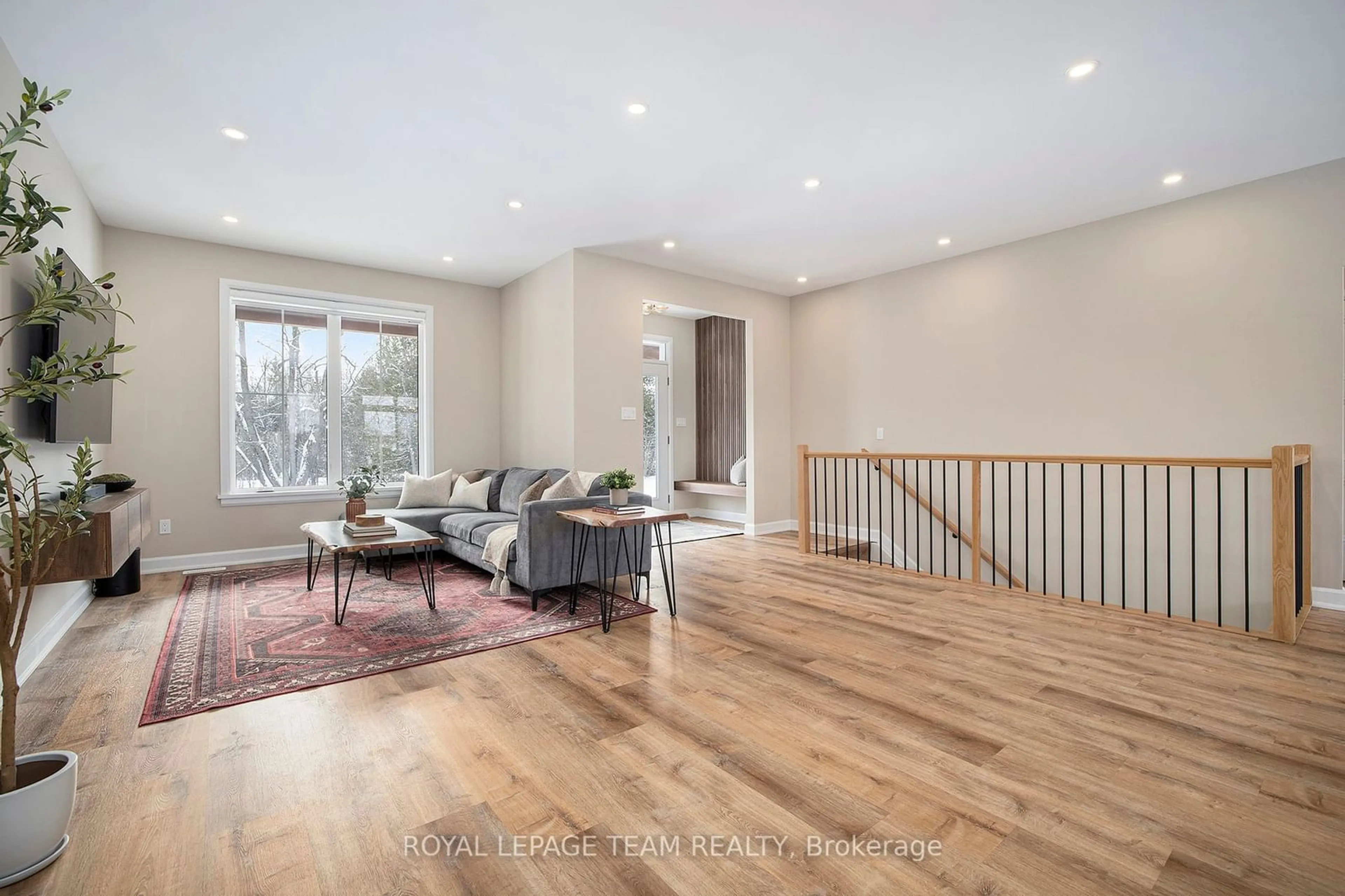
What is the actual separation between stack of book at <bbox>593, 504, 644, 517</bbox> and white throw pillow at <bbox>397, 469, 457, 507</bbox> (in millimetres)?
2356

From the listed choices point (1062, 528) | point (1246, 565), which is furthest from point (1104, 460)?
point (1246, 565)

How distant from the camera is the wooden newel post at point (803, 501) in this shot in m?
5.45

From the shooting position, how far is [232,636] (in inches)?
128

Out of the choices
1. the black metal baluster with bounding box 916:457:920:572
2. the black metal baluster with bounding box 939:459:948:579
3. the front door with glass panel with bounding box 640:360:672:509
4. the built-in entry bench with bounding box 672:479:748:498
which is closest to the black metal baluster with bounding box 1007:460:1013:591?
the black metal baluster with bounding box 939:459:948:579

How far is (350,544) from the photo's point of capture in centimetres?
350

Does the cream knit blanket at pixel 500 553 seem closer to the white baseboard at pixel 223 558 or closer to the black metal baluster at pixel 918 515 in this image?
the white baseboard at pixel 223 558

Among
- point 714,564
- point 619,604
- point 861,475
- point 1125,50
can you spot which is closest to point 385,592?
point 619,604

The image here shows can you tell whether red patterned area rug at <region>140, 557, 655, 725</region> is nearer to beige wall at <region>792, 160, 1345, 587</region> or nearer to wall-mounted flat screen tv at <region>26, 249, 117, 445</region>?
wall-mounted flat screen tv at <region>26, 249, 117, 445</region>

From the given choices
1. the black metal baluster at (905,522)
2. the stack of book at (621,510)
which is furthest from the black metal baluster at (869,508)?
the stack of book at (621,510)

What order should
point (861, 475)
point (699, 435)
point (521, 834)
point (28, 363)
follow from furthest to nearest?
point (699, 435), point (861, 475), point (28, 363), point (521, 834)

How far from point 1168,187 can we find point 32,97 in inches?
219

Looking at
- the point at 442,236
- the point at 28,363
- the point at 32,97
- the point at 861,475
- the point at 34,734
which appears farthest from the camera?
the point at 861,475

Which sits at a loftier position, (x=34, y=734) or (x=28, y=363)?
(x=28, y=363)

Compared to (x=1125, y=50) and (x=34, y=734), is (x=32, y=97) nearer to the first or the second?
(x=34, y=734)
